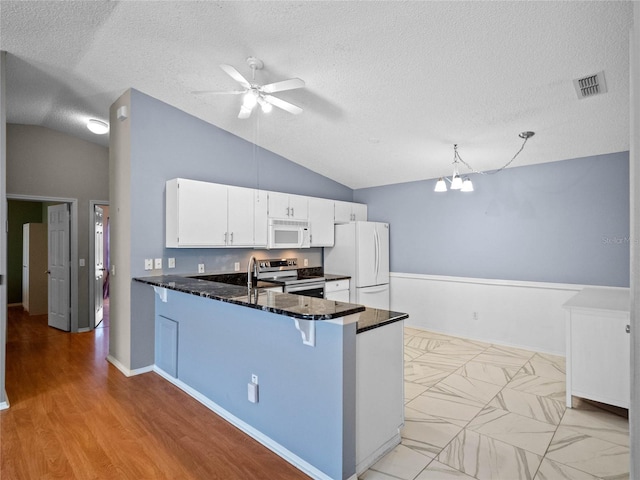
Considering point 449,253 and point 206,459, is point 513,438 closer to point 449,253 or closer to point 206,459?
point 206,459

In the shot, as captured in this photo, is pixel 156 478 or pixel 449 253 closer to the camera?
pixel 156 478

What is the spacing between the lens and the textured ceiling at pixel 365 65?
2260 millimetres

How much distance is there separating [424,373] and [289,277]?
2184mm

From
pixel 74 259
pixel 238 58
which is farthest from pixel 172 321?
pixel 74 259

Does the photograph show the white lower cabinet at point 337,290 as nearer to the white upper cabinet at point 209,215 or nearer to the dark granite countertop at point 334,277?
the dark granite countertop at point 334,277

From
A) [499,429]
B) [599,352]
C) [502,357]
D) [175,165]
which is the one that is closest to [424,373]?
[499,429]

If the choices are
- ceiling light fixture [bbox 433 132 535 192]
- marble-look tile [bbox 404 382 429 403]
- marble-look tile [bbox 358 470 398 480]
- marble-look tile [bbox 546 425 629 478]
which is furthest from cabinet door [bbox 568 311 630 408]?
marble-look tile [bbox 358 470 398 480]

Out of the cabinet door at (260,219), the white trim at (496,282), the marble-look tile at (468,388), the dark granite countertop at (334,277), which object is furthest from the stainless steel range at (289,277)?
the marble-look tile at (468,388)

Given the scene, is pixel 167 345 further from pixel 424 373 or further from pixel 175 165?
pixel 424 373

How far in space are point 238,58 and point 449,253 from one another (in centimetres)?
381

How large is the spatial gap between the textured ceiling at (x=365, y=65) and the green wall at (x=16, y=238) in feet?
13.5

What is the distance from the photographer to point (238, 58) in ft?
9.54

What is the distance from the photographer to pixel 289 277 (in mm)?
4969

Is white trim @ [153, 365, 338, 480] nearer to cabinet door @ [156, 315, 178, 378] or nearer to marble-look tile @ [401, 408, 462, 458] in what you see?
cabinet door @ [156, 315, 178, 378]
